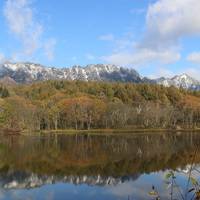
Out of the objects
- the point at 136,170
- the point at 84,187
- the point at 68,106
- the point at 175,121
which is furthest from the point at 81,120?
the point at 84,187

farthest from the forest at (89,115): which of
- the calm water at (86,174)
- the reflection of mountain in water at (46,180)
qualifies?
the reflection of mountain in water at (46,180)

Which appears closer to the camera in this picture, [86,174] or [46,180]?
[46,180]

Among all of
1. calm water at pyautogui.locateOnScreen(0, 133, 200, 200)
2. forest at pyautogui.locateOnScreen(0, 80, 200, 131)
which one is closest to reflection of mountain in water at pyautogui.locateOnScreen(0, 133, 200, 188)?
calm water at pyautogui.locateOnScreen(0, 133, 200, 200)

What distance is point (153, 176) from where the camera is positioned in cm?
3578

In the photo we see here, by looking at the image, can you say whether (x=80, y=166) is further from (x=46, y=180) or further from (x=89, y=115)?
(x=89, y=115)

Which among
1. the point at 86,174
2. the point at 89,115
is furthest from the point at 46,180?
the point at 89,115

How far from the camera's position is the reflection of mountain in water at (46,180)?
104 feet

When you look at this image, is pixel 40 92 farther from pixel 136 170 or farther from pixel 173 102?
pixel 136 170

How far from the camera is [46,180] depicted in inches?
1341

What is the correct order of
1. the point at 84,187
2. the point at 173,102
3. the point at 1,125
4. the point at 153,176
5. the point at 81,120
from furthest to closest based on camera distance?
the point at 173,102, the point at 81,120, the point at 1,125, the point at 153,176, the point at 84,187

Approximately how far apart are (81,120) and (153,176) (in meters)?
96.5

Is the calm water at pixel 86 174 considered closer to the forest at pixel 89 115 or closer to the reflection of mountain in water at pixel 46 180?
the reflection of mountain in water at pixel 46 180

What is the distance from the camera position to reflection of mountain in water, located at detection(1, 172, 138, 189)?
1252 inches

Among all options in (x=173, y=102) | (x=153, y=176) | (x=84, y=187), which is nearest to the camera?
(x=84, y=187)
